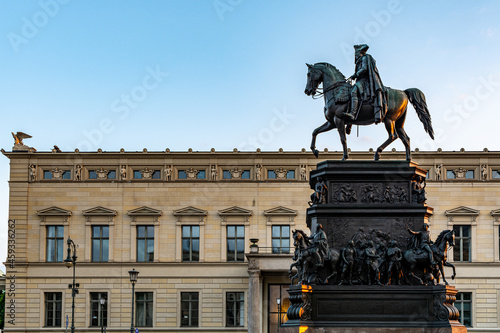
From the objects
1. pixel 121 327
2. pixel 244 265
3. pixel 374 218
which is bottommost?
pixel 121 327

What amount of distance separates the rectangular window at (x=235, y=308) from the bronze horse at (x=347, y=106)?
39.1 m

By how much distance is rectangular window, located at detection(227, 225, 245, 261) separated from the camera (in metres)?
58.1

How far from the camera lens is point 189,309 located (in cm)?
5797

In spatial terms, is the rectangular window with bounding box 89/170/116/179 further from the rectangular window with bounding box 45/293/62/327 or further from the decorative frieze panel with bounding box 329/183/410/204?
the decorative frieze panel with bounding box 329/183/410/204

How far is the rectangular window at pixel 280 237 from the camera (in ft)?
189

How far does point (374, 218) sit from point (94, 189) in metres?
42.8

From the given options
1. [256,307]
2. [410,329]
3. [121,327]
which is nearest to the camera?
[410,329]

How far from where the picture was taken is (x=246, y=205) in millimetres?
58250

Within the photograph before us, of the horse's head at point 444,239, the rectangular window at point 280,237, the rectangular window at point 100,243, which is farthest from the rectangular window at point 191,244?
the horse's head at point 444,239

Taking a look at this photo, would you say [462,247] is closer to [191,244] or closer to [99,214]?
[191,244]

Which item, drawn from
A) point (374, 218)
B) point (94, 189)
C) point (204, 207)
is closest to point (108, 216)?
point (94, 189)

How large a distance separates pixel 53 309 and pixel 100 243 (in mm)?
5545

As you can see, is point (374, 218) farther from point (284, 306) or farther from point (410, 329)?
point (284, 306)

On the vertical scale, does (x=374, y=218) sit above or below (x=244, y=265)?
above
